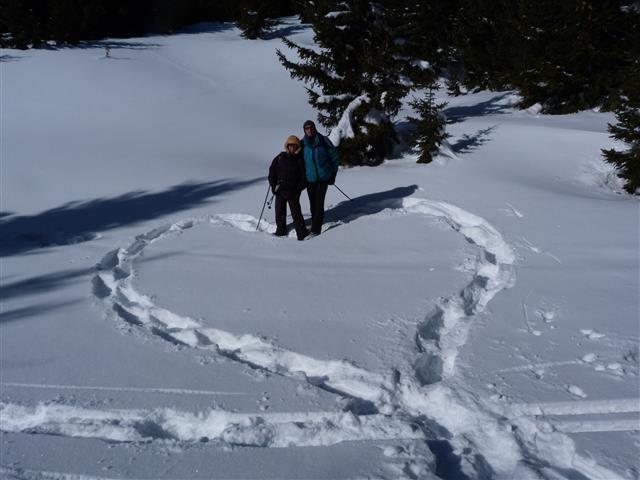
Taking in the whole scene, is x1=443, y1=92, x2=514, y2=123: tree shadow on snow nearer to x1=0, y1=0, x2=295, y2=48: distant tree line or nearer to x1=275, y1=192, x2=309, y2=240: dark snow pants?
x1=275, y1=192, x2=309, y2=240: dark snow pants

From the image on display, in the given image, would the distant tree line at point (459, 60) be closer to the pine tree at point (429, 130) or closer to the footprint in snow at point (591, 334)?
the pine tree at point (429, 130)

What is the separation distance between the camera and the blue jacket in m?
7.82

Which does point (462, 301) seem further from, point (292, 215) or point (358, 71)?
point (358, 71)

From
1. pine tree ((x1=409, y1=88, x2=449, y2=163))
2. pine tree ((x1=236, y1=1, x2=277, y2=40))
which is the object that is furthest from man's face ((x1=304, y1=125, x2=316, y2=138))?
pine tree ((x1=236, y1=1, x2=277, y2=40))

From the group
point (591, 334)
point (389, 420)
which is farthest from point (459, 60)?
point (389, 420)

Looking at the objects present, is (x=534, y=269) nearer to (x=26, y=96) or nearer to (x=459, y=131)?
(x=459, y=131)

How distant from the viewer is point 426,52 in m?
13.0

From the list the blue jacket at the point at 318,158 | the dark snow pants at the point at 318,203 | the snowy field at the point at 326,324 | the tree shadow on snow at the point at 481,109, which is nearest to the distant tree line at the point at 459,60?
the tree shadow on snow at the point at 481,109

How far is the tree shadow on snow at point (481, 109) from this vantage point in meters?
18.8

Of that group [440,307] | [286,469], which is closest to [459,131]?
[440,307]

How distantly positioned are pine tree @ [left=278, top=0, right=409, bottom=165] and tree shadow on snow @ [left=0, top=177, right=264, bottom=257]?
320 cm

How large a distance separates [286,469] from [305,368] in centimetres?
133

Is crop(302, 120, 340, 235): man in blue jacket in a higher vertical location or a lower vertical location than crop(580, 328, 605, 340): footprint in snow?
higher

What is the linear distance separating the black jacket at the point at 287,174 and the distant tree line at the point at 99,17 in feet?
81.8
